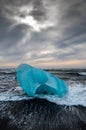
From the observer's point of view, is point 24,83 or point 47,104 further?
point 24,83

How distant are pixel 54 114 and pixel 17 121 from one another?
4.80 ft

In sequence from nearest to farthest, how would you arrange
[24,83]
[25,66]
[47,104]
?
1. [47,104]
2. [24,83]
3. [25,66]

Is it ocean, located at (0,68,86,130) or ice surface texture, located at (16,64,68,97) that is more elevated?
ice surface texture, located at (16,64,68,97)

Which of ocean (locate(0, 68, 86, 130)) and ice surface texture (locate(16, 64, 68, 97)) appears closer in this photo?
ocean (locate(0, 68, 86, 130))

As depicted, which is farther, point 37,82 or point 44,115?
point 37,82

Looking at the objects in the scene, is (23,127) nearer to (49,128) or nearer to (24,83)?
(49,128)

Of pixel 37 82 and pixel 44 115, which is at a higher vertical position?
pixel 37 82

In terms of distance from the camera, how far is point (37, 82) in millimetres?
8141

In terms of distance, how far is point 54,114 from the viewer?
218 inches

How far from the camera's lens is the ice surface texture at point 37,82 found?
8.00 m

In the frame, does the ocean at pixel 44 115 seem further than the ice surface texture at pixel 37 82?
No

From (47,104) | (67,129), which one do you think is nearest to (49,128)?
(67,129)

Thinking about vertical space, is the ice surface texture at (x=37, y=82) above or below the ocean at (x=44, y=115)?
above

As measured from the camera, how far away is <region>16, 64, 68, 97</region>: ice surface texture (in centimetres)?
800
